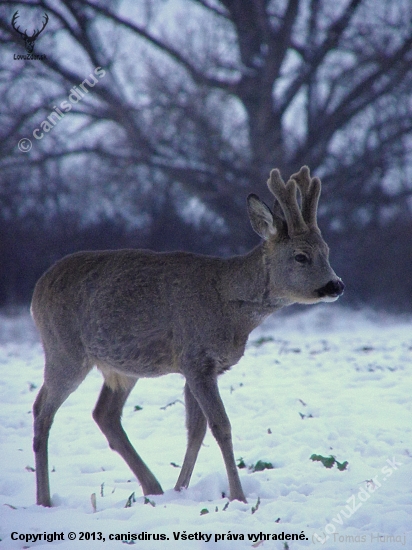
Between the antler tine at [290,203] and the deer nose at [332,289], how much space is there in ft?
1.43

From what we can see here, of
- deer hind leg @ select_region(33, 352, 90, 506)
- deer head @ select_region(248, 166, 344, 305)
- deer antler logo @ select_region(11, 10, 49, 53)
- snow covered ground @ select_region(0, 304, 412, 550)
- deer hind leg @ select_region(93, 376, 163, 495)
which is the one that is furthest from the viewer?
deer antler logo @ select_region(11, 10, 49, 53)

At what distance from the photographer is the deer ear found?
5121 millimetres

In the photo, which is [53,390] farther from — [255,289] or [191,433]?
[255,289]

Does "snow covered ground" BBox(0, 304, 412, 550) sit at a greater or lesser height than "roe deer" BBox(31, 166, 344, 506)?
lesser

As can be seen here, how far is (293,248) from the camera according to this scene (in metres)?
5.09

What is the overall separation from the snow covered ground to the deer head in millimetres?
1267

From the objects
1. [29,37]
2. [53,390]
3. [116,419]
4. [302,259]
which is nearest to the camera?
[302,259]

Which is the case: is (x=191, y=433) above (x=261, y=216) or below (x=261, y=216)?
below

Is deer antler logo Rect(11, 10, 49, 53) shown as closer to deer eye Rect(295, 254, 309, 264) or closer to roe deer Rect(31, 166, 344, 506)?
roe deer Rect(31, 166, 344, 506)

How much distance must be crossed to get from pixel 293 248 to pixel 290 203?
1.03 ft

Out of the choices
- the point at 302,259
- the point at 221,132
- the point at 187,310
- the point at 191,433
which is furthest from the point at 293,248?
the point at 221,132

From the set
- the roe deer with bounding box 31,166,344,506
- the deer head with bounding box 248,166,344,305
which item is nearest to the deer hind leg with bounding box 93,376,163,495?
the roe deer with bounding box 31,166,344,506

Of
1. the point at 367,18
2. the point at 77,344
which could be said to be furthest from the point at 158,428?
the point at 367,18

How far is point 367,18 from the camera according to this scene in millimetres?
18953
